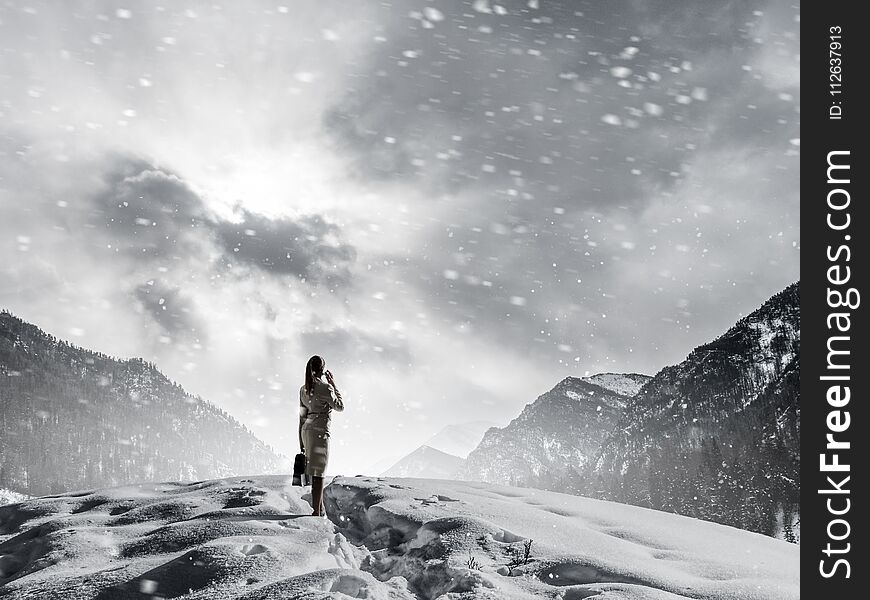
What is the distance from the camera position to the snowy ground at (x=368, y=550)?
423cm

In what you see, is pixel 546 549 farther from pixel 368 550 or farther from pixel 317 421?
pixel 317 421

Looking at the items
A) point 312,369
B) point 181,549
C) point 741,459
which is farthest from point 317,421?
point 741,459

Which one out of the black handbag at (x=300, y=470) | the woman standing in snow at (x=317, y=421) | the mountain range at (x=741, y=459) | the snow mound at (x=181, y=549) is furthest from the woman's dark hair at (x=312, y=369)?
the mountain range at (x=741, y=459)

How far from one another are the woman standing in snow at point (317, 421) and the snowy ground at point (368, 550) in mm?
537

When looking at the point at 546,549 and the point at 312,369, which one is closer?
the point at 546,549

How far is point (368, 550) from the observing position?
6059mm

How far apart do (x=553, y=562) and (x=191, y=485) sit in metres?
7.17

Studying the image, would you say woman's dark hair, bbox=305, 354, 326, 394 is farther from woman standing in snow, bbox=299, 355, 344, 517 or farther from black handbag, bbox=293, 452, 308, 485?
black handbag, bbox=293, 452, 308, 485

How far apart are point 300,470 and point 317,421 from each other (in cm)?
70

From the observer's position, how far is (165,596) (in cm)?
405

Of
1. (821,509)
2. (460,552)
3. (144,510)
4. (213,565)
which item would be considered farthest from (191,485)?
(821,509)

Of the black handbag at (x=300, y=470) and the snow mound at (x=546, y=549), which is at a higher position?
the black handbag at (x=300, y=470)

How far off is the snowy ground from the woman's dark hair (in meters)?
1.62

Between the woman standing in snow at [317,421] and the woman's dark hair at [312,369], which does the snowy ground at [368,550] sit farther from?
the woman's dark hair at [312,369]
